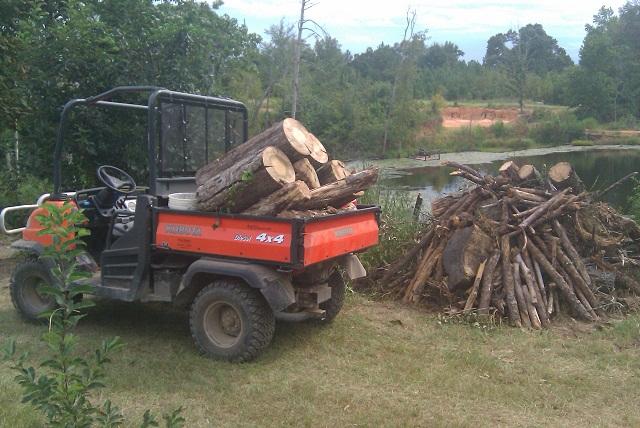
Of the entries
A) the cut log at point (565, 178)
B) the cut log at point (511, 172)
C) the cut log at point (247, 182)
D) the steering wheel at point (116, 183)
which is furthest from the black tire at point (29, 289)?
the cut log at point (565, 178)

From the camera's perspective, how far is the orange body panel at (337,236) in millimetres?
5005

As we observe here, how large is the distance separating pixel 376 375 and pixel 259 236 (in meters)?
1.44

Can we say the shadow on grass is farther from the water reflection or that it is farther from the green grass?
the water reflection

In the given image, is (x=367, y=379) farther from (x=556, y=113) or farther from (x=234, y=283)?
(x=556, y=113)

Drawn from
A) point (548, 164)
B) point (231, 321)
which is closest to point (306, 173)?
point (231, 321)

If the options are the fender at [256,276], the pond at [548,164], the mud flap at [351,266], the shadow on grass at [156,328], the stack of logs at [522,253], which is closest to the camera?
the fender at [256,276]

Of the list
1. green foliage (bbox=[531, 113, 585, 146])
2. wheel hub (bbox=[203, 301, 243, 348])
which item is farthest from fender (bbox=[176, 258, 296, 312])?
green foliage (bbox=[531, 113, 585, 146])

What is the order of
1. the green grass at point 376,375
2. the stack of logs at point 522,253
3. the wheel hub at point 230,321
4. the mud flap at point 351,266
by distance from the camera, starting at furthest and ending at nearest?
the stack of logs at point 522,253, the mud flap at point 351,266, the wheel hub at point 230,321, the green grass at point 376,375

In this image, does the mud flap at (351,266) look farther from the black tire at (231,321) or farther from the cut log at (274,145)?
the cut log at (274,145)

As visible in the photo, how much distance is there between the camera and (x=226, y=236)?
5.18 m

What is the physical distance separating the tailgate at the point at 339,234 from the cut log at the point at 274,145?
65 centimetres

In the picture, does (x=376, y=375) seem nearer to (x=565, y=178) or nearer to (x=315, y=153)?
(x=315, y=153)

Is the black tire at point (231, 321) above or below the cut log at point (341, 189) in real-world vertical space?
below

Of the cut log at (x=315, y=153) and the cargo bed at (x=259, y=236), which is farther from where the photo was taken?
the cut log at (x=315, y=153)
